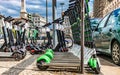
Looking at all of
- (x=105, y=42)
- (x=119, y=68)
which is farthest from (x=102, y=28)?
(x=119, y=68)

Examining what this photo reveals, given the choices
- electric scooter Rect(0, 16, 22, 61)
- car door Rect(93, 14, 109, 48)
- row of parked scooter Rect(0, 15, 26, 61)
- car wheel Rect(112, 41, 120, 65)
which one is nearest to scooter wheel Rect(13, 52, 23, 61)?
row of parked scooter Rect(0, 15, 26, 61)

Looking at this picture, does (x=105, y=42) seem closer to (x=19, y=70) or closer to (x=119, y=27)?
(x=119, y=27)

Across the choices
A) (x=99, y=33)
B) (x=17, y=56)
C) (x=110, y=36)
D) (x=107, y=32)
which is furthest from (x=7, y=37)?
(x=110, y=36)

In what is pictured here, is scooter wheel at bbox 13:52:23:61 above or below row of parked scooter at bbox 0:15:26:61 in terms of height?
below

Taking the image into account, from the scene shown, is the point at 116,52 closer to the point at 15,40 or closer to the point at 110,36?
the point at 110,36

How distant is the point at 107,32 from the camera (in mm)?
9125

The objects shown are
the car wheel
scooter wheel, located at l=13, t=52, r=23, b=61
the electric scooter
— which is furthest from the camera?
the electric scooter

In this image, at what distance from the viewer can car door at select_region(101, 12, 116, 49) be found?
8.85 metres

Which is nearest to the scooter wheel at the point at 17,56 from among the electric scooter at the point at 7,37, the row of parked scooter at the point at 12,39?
the row of parked scooter at the point at 12,39

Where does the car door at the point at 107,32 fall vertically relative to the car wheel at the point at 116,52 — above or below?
above

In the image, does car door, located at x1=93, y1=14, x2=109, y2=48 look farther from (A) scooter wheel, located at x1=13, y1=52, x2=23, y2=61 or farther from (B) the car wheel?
(A) scooter wheel, located at x1=13, y1=52, x2=23, y2=61

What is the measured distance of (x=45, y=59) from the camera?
23.6ft

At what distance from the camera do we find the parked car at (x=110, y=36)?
27.1 feet

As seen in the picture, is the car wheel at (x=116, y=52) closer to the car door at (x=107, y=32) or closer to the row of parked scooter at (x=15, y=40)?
the car door at (x=107, y=32)
